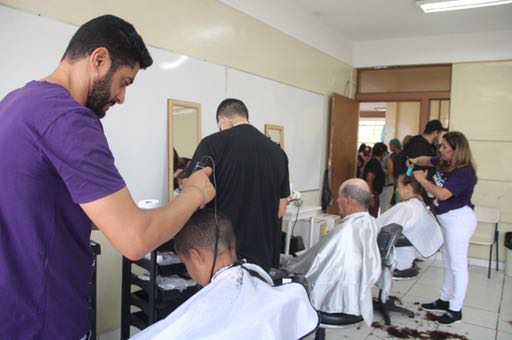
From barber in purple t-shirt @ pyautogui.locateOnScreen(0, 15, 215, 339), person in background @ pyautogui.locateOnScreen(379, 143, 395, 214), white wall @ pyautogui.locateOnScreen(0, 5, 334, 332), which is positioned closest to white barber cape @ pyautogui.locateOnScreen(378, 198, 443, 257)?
white wall @ pyautogui.locateOnScreen(0, 5, 334, 332)

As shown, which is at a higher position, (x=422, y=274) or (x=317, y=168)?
(x=317, y=168)

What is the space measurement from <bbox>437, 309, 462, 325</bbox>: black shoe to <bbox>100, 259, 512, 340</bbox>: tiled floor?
1.5 inches

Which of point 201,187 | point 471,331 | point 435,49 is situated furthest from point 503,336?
point 435,49

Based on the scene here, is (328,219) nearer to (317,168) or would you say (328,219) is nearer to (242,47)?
(317,168)

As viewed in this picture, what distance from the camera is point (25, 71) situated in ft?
6.55

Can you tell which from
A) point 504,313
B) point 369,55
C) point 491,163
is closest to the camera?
point 504,313

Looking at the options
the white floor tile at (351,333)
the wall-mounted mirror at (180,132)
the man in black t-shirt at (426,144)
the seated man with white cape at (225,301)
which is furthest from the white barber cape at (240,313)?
the man in black t-shirt at (426,144)

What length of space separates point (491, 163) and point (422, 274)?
5.32 ft

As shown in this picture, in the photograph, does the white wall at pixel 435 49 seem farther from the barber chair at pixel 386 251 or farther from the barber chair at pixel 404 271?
the barber chair at pixel 386 251

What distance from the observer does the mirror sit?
12.8 feet

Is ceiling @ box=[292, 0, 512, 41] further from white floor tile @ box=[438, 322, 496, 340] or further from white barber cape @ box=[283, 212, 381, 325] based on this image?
white floor tile @ box=[438, 322, 496, 340]

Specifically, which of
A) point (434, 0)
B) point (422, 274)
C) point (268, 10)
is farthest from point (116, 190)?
point (422, 274)

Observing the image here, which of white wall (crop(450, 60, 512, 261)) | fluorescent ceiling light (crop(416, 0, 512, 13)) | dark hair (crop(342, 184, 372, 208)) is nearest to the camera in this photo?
dark hair (crop(342, 184, 372, 208))

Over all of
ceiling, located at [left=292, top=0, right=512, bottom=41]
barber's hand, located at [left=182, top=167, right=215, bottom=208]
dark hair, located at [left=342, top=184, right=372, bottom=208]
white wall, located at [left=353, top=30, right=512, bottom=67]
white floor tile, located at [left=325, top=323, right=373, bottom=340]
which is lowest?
white floor tile, located at [left=325, top=323, right=373, bottom=340]
